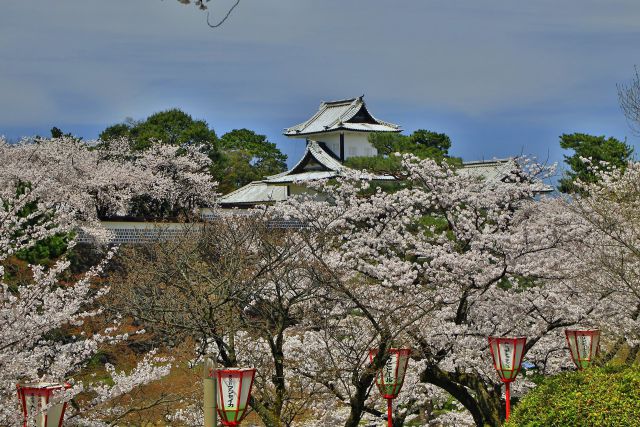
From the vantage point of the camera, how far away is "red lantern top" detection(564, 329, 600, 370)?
12.5 meters

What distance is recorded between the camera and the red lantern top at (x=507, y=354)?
11492 millimetres

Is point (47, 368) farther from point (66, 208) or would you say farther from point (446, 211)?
point (66, 208)

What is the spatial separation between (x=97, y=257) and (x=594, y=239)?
1764 centimetres

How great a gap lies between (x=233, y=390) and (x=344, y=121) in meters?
37.4

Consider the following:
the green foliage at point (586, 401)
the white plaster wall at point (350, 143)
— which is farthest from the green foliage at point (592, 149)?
the green foliage at point (586, 401)

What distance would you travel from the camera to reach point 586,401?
8.33m

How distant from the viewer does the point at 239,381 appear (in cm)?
898

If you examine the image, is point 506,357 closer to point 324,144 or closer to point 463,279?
point 463,279

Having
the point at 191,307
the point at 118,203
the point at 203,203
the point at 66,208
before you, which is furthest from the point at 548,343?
the point at 203,203

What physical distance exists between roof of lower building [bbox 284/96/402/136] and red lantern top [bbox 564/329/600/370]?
33135mm

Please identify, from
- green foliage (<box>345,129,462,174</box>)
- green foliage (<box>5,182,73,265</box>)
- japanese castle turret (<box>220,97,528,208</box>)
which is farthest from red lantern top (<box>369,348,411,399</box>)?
japanese castle turret (<box>220,97,528,208</box>)

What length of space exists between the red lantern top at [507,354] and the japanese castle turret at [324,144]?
31136mm

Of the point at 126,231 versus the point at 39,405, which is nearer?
the point at 39,405

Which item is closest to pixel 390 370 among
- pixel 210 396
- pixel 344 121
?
pixel 210 396
